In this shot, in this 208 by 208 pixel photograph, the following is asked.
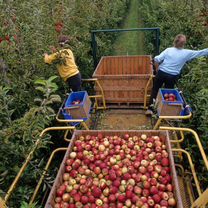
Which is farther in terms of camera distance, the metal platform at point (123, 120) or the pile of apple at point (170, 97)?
the metal platform at point (123, 120)

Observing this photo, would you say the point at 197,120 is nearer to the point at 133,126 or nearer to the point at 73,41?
the point at 133,126

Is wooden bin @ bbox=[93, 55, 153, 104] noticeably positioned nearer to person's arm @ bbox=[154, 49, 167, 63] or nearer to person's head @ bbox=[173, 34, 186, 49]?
person's arm @ bbox=[154, 49, 167, 63]

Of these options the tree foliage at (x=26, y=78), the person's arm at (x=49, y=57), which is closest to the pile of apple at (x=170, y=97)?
the tree foliage at (x=26, y=78)

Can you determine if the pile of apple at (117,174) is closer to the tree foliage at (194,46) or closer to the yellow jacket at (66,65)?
the tree foliage at (194,46)

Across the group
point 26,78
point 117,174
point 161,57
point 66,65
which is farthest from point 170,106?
point 26,78

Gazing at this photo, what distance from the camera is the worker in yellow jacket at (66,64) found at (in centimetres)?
431

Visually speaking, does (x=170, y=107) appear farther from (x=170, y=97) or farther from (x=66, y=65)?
(x=66, y=65)

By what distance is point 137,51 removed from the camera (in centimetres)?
1102

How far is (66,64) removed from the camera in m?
4.69

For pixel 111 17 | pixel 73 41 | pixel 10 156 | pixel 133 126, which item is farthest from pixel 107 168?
pixel 111 17

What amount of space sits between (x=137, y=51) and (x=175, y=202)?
9.33 m

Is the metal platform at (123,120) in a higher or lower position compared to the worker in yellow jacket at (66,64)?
lower

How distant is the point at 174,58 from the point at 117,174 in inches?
108

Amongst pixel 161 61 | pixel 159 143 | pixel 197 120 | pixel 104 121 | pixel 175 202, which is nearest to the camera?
pixel 175 202
